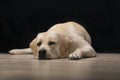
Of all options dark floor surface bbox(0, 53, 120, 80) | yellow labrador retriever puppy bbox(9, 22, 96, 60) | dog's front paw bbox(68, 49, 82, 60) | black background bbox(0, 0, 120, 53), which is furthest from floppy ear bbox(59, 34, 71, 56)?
black background bbox(0, 0, 120, 53)

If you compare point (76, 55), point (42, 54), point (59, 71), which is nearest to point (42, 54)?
point (42, 54)

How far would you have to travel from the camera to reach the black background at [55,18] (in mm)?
5035

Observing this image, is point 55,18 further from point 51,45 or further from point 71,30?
point 51,45

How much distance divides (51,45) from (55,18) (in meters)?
1.69

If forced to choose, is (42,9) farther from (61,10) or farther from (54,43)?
(54,43)

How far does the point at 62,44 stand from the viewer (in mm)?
3660

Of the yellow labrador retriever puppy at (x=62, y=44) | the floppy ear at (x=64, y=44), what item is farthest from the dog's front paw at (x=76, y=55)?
the floppy ear at (x=64, y=44)

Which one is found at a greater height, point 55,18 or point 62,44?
point 55,18

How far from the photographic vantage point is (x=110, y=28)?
5023 millimetres

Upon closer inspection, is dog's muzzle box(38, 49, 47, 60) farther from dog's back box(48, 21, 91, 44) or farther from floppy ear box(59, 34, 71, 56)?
dog's back box(48, 21, 91, 44)

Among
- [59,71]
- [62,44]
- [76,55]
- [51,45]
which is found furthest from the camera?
[62,44]

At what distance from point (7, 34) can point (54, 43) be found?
1.75 metres

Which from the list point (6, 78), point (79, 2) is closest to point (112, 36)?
point (79, 2)

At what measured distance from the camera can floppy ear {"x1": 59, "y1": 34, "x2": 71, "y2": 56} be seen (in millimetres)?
3658
